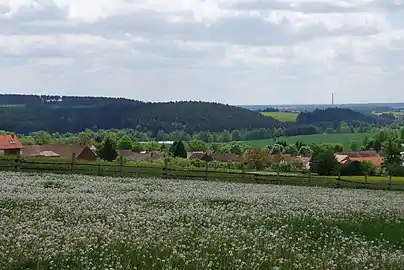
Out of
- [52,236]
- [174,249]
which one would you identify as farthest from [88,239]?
[174,249]

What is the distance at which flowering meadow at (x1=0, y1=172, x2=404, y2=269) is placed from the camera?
46.1 feet

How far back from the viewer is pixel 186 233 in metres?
17.4

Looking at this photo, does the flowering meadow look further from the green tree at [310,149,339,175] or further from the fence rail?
the green tree at [310,149,339,175]

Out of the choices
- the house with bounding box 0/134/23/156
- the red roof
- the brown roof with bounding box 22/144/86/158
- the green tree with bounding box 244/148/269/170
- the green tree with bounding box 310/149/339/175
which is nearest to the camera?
the green tree with bounding box 310/149/339/175

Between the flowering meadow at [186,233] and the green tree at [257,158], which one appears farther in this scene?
the green tree at [257,158]

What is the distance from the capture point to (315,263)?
14766 mm

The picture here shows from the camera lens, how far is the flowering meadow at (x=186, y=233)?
14.1 meters

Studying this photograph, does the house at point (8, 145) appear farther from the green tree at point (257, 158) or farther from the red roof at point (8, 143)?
the green tree at point (257, 158)

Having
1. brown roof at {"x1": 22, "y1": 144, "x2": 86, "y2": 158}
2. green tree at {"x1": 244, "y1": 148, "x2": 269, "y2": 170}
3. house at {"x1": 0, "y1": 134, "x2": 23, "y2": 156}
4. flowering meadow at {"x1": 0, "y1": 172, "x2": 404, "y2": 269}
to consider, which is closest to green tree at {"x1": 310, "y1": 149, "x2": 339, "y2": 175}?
green tree at {"x1": 244, "y1": 148, "x2": 269, "y2": 170}

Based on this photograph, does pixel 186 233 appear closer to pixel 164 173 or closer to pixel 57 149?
pixel 164 173

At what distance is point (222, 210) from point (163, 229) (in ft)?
20.1

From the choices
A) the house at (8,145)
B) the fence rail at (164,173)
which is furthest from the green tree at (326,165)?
the house at (8,145)

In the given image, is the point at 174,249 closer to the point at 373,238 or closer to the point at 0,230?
the point at 0,230

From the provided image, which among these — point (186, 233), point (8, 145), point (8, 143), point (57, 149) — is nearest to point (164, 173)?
point (186, 233)
